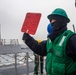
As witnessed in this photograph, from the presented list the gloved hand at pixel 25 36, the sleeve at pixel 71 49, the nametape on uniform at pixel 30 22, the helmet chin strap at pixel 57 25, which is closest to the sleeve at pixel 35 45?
the gloved hand at pixel 25 36

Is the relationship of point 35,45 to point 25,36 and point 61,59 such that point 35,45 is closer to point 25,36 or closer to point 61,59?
point 25,36

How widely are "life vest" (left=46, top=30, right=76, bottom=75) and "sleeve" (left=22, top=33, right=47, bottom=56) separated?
20.7 inches

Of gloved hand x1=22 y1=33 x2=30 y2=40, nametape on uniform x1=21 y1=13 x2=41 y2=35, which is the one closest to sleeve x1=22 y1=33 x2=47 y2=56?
gloved hand x1=22 y1=33 x2=30 y2=40

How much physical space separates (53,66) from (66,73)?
0.63 feet

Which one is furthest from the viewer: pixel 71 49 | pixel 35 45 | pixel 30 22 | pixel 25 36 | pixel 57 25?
pixel 30 22

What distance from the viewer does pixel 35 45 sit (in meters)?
4.49

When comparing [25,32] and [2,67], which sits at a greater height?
[25,32]

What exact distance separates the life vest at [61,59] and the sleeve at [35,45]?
53 centimetres

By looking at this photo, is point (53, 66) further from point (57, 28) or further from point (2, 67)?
point (2, 67)

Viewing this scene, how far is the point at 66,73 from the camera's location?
3.78 meters

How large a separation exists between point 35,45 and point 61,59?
813 mm

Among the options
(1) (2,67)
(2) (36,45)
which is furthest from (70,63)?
(1) (2,67)

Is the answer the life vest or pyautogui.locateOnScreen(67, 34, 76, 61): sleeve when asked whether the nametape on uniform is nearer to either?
the life vest

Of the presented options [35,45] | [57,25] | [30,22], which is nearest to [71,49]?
[57,25]
